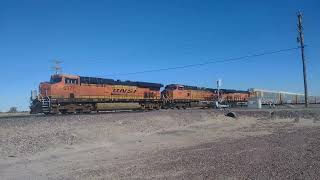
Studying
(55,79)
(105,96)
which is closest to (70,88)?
(55,79)

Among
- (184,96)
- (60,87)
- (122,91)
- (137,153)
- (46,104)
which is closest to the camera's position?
(137,153)

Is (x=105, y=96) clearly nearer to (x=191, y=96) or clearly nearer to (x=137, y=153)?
(x=191, y=96)

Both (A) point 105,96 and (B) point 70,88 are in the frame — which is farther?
(A) point 105,96

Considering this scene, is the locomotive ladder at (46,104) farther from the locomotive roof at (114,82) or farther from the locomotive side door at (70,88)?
the locomotive roof at (114,82)

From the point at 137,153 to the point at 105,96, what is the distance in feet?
71.0

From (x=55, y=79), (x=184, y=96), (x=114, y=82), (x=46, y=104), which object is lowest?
(x=46, y=104)

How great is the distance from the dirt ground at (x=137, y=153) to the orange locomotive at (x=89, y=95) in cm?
812

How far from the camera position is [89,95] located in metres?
34.4

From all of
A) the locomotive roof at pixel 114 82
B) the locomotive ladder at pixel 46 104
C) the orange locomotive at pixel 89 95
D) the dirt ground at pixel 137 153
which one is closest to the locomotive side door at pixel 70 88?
the orange locomotive at pixel 89 95

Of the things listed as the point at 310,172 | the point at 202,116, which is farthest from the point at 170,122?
the point at 310,172

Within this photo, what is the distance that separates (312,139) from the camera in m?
18.2

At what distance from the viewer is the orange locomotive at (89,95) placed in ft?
100.0

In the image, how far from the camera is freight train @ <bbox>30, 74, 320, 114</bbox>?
30812 millimetres

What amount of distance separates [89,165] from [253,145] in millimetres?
6867
